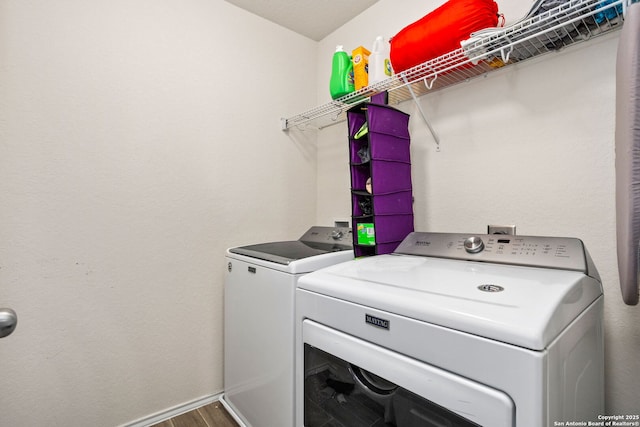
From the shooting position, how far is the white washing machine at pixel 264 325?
1345 mm

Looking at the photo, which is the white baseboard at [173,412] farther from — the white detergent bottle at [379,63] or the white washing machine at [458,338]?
the white detergent bottle at [379,63]

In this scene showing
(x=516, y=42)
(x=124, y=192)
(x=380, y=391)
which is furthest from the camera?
(x=124, y=192)

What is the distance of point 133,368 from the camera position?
169cm

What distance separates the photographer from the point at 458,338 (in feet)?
2.41

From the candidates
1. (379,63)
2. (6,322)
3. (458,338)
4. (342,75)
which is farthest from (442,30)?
(6,322)

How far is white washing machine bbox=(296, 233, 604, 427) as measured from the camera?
2.18 feet

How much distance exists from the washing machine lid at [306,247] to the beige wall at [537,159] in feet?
1.55

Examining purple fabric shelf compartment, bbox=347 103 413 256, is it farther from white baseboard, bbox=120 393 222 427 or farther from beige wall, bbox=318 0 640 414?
white baseboard, bbox=120 393 222 427

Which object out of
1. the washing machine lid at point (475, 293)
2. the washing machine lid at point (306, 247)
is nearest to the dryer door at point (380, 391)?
the washing machine lid at point (475, 293)

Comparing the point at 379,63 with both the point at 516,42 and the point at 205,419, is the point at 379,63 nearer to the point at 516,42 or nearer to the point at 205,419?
the point at 516,42

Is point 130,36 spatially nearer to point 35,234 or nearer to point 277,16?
point 277,16

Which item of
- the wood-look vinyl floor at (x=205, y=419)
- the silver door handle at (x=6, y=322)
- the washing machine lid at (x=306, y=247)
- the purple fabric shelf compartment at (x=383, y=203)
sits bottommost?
the wood-look vinyl floor at (x=205, y=419)

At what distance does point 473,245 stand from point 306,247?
3.04ft

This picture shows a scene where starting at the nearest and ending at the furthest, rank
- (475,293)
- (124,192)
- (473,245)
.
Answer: (475,293) < (473,245) < (124,192)
